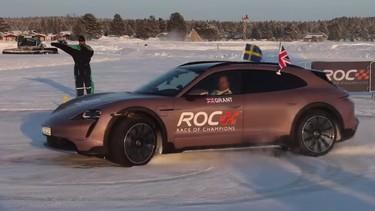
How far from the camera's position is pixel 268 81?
8383mm

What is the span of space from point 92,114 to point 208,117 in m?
1.54

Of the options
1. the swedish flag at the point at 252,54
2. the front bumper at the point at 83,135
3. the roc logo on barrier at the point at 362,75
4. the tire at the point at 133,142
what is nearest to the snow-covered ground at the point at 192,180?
the tire at the point at 133,142

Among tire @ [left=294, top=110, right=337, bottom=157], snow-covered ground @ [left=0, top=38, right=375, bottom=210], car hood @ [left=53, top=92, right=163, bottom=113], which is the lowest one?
snow-covered ground @ [left=0, top=38, right=375, bottom=210]

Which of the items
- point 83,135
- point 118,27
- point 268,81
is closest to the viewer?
point 83,135

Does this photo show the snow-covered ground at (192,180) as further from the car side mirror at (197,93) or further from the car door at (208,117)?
the car side mirror at (197,93)

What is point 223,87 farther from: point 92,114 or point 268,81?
point 92,114

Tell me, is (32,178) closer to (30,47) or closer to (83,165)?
(83,165)

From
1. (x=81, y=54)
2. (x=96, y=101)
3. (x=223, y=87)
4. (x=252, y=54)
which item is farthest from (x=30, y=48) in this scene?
(x=223, y=87)

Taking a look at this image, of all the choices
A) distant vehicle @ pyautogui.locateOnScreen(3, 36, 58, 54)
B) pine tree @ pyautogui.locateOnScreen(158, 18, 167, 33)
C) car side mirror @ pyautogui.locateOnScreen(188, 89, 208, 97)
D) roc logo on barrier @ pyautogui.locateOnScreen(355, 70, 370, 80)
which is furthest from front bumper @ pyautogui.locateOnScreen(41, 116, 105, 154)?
pine tree @ pyautogui.locateOnScreen(158, 18, 167, 33)

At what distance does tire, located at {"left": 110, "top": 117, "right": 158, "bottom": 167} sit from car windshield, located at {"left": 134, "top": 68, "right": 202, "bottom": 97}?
2.11 ft

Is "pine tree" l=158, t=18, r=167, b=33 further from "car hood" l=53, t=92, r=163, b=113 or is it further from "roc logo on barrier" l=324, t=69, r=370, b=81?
"car hood" l=53, t=92, r=163, b=113

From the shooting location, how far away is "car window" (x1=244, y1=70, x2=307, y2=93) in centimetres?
824

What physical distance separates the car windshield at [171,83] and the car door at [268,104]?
0.81m

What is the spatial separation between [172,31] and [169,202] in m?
139
